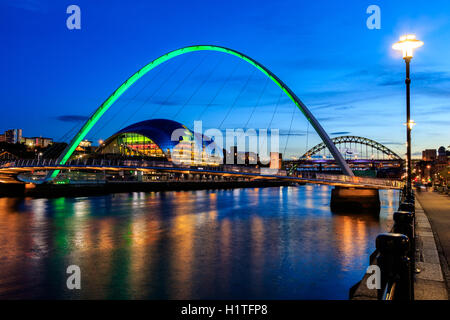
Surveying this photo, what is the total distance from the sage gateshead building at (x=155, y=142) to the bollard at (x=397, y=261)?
9813cm

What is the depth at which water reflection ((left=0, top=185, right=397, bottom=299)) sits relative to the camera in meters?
14.7

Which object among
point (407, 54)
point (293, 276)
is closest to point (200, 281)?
point (293, 276)

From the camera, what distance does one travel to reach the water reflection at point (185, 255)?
1473 cm

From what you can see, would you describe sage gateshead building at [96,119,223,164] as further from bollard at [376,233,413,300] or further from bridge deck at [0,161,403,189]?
bollard at [376,233,413,300]

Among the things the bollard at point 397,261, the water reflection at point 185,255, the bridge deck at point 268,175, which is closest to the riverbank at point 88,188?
the bridge deck at point 268,175

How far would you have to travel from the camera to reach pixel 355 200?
44062 mm

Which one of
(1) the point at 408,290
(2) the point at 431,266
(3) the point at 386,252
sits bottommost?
(2) the point at 431,266

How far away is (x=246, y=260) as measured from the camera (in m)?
19.9

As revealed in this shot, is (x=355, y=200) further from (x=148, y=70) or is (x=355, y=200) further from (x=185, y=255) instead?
(x=148, y=70)

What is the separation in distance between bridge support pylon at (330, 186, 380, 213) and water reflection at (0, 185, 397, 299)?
5.08m

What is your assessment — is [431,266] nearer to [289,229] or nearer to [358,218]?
[289,229]

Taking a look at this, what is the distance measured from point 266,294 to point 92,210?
3412 cm

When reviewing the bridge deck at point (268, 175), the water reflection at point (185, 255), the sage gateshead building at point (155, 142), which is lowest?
the water reflection at point (185, 255)

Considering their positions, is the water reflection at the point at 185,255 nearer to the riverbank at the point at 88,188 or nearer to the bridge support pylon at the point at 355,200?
the bridge support pylon at the point at 355,200
